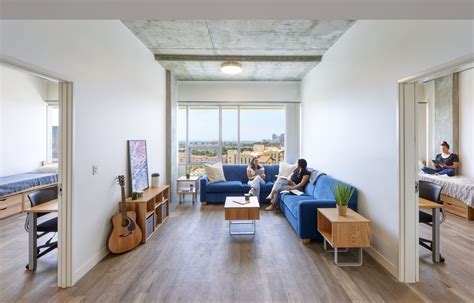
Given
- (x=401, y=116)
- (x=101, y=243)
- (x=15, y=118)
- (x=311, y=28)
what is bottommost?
(x=101, y=243)

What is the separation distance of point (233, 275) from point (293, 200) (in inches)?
74.5

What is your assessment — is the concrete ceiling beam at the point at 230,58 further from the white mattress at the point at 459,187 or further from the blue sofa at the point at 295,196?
the white mattress at the point at 459,187

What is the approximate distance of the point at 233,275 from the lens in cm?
246

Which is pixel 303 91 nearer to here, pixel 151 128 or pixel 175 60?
pixel 175 60

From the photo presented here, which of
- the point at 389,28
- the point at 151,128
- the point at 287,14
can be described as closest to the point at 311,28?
the point at 389,28

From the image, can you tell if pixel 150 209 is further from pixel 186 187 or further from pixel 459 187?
pixel 459 187

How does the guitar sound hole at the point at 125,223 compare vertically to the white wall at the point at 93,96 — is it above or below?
below

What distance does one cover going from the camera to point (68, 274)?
2.29m

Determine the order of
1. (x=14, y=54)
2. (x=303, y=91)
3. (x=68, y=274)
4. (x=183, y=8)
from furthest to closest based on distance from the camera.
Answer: (x=303, y=91), (x=68, y=274), (x=14, y=54), (x=183, y=8)

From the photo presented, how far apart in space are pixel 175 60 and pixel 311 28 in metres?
2.57

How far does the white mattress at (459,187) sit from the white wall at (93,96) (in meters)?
5.79

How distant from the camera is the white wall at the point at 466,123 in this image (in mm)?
4863

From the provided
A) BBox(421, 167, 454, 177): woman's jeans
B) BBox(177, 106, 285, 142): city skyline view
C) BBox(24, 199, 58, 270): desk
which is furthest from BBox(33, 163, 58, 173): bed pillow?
BBox(421, 167, 454, 177): woman's jeans

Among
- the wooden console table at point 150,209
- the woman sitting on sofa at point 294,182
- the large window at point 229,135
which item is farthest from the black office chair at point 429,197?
the large window at point 229,135
